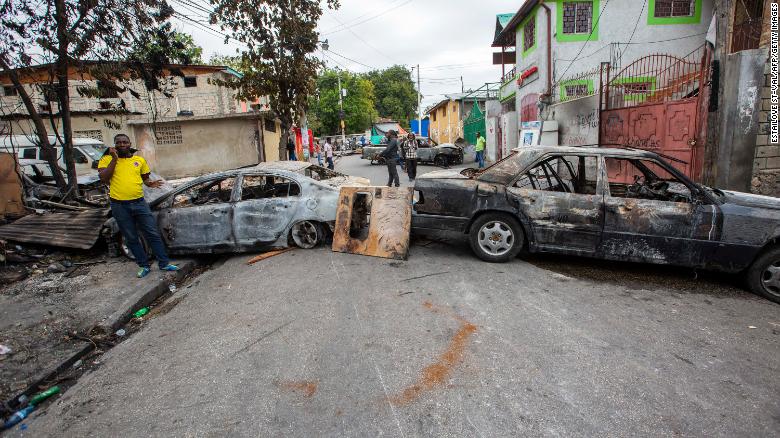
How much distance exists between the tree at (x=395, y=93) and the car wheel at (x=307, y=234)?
5583cm

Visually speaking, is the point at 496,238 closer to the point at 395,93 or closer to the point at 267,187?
the point at 267,187

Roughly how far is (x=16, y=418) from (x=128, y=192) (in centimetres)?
312

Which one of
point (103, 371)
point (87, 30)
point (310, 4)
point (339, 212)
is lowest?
point (103, 371)

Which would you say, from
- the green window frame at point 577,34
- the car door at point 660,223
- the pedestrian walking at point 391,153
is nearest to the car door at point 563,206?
the car door at point 660,223

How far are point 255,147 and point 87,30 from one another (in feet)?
44.5

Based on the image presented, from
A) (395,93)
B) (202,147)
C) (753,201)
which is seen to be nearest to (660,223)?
(753,201)

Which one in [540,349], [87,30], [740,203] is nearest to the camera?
[540,349]

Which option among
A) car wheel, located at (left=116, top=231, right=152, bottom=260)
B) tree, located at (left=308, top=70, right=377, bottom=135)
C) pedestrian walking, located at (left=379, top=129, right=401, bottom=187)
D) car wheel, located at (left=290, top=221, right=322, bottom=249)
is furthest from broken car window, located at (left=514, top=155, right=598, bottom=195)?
tree, located at (left=308, top=70, right=377, bottom=135)

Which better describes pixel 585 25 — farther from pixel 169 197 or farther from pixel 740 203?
pixel 169 197

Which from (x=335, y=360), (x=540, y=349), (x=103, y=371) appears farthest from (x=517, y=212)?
(x=103, y=371)

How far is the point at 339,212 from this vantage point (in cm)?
616

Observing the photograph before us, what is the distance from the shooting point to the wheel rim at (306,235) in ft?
20.7

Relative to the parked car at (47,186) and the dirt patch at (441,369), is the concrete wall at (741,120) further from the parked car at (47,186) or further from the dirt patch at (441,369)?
the parked car at (47,186)

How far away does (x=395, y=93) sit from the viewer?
6141 centimetres
